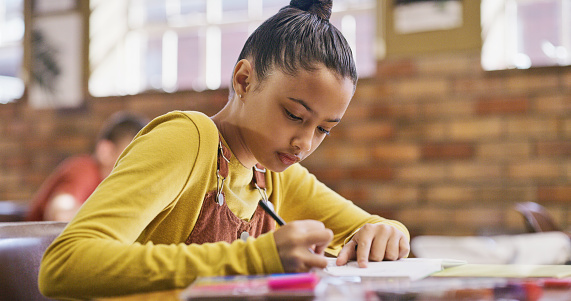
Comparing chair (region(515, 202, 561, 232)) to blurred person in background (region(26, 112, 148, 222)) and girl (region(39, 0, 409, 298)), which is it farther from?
blurred person in background (region(26, 112, 148, 222))

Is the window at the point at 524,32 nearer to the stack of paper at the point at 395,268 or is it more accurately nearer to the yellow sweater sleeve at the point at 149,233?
the stack of paper at the point at 395,268

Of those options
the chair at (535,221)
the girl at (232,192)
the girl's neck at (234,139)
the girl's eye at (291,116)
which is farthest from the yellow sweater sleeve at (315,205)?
the chair at (535,221)

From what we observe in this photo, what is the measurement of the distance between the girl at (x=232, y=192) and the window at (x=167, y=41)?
2072 mm

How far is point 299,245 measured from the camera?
0.61 meters

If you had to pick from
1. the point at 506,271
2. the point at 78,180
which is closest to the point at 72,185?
the point at 78,180

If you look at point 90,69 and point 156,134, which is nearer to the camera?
point 156,134

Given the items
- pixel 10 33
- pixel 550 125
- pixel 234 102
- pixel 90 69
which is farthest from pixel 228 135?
pixel 10 33

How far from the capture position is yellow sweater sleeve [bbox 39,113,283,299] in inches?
23.6

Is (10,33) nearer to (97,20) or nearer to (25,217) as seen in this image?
(97,20)

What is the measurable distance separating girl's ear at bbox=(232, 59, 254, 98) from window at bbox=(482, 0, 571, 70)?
1878mm

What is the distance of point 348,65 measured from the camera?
892 millimetres

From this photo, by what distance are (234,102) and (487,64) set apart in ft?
6.20

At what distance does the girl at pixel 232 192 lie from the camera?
61 cm

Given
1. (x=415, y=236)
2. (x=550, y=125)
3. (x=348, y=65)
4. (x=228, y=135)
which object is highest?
(x=348, y=65)
